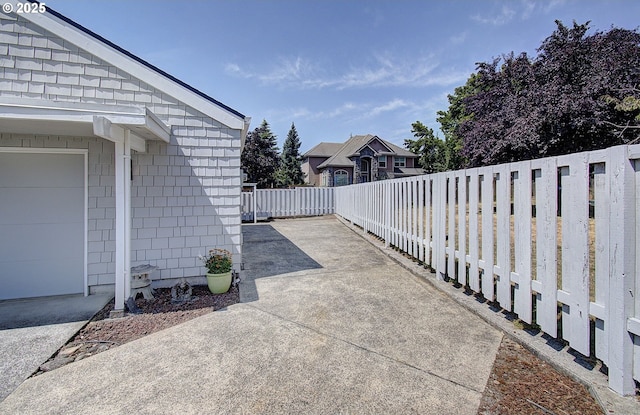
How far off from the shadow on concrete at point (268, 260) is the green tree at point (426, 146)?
23.3m

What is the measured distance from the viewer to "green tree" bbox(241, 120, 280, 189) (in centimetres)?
2686

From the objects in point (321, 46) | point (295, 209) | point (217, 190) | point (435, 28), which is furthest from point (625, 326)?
point (295, 209)

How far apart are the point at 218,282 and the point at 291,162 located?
31.8m

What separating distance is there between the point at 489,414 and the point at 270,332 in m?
2.14

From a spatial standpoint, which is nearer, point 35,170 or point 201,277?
point 35,170

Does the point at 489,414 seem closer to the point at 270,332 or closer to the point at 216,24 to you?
the point at 270,332

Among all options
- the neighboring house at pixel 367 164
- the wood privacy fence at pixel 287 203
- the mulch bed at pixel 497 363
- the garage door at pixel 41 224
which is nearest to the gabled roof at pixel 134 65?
the garage door at pixel 41 224

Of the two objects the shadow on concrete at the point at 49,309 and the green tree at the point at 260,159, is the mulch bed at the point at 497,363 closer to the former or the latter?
the shadow on concrete at the point at 49,309

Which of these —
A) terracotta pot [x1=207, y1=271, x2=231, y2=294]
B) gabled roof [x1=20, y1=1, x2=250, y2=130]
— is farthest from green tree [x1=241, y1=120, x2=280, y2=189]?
terracotta pot [x1=207, y1=271, x2=231, y2=294]

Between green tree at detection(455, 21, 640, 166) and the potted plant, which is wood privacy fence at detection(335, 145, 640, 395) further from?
green tree at detection(455, 21, 640, 166)

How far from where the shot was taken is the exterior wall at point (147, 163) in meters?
4.30

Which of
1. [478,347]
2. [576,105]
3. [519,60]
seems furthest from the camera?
[519,60]

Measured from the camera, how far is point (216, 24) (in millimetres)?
7414

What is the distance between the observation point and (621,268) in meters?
2.04
